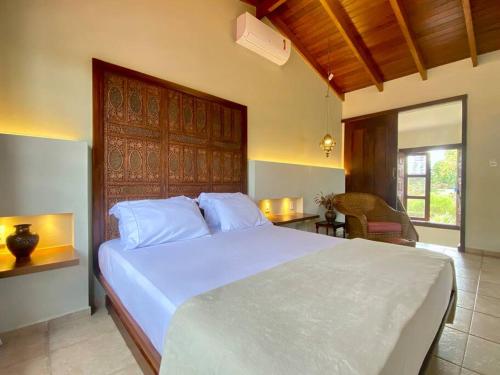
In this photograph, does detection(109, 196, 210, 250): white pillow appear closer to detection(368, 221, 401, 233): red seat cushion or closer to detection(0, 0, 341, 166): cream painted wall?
detection(0, 0, 341, 166): cream painted wall

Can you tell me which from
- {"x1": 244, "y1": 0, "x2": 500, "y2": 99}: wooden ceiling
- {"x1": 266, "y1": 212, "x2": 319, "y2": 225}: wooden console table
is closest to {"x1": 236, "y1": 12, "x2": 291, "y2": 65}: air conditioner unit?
{"x1": 244, "y1": 0, "x2": 500, "y2": 99}: wooden ceiling

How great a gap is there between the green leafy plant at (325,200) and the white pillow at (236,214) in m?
2.00

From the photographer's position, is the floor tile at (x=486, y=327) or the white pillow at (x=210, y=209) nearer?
the floor tile at (x=486, y=327)

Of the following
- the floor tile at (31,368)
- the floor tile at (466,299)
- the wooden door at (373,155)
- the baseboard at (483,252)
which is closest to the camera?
the floor tile at (31,368)

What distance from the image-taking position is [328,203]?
4348 mm

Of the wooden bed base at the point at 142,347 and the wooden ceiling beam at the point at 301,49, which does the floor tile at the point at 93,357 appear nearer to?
the wooden bed base at the point at 142,347

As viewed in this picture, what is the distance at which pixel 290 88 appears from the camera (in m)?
4.08

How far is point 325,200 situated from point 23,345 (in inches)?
162

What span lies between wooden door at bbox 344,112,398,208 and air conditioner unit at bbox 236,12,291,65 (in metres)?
2.42

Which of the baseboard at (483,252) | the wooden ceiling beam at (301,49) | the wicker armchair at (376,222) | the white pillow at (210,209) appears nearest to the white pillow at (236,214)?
the white pillow at (210,209)

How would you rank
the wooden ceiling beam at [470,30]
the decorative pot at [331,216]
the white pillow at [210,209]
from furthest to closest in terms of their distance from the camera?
the decorative pot at [331,216] < the wooden ceiling beam at [470,30] < the white pillow at [210,209]

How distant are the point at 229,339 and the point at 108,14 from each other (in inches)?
110

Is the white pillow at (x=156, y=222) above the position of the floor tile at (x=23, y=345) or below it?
above

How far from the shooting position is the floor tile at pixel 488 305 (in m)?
2.07
